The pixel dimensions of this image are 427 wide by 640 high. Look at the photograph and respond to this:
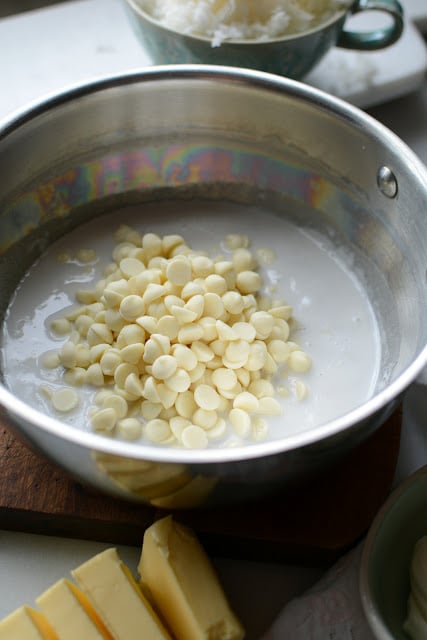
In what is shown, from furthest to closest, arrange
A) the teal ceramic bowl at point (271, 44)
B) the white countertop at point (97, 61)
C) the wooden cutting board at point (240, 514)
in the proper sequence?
1. the white countertop at point (97, 61)
2. the teal ceramic bowl at point (271, 44)
3. the wooden cutting board at point (240, 514)

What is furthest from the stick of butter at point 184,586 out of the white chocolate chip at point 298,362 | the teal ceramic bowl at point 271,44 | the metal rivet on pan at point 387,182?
the teal ceramic bowl at point 271,44

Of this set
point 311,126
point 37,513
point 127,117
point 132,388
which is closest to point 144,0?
point 127,117

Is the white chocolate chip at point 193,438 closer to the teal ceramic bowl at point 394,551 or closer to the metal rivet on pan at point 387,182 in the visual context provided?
the teal ceramic bowl at point 394,551

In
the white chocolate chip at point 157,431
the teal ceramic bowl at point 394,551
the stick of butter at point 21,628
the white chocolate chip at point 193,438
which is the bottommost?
the teal ceramic bowl at point 394,551

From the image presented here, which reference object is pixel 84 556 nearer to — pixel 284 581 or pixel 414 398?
pixel 284 581

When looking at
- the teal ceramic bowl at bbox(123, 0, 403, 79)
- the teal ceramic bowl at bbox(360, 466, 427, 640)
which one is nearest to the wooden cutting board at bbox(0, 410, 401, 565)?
the teal ceramic bowl at bbox(360, 466, 427, 640)

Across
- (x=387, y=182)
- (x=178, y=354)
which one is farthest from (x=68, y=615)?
(x=387, y=182)

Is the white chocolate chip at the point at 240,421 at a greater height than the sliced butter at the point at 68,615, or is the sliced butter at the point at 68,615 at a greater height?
the sliced butter at the point at 68,615

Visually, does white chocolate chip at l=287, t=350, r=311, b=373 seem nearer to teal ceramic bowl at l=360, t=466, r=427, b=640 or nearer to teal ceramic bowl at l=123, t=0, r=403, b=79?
teal ceramic bowl at l=360, t=466, r=427, b=640
